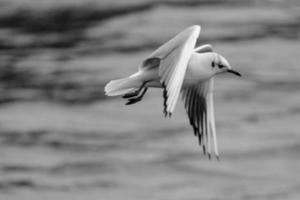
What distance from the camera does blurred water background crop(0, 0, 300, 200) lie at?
18.2 metres

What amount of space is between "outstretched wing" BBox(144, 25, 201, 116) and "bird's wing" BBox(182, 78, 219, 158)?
2.02 feet

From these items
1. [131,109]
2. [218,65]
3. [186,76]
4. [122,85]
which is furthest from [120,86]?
[131,109]

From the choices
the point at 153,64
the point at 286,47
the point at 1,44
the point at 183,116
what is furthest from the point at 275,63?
the point at 153,64

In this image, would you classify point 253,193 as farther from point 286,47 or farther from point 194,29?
point 194,29

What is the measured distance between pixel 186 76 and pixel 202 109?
70 cm

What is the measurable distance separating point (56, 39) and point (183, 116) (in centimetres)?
302

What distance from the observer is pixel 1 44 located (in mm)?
21406

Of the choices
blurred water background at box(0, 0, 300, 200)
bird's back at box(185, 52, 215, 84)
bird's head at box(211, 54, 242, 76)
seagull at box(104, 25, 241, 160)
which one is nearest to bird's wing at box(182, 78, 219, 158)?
seagull at box(104, 25, 241, 160)

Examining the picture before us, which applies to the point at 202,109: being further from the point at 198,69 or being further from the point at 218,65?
the point at 198,69

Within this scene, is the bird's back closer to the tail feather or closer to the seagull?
the seagull

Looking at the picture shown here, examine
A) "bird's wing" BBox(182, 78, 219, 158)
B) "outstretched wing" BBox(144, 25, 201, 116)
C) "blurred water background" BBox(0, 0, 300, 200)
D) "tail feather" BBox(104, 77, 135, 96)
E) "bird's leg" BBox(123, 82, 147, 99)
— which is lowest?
"blurred water background" BBox(0, 0, 300, 200)

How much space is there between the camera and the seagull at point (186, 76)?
32.3ft

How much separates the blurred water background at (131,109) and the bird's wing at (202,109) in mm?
6757

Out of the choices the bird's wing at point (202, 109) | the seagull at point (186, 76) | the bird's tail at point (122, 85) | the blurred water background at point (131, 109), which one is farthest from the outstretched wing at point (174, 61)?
the blurred water background at point (131, 109)
